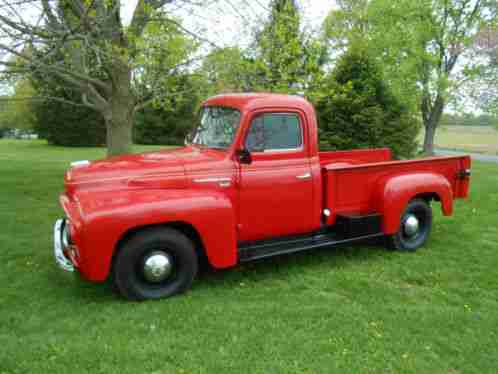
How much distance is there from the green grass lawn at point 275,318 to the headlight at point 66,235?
52cm

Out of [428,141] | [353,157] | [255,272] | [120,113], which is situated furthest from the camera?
[428,141]

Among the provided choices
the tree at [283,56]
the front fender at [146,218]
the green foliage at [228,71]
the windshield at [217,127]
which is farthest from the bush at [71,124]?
the front fender at [146,218]

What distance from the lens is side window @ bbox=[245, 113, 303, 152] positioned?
4414 millimetres

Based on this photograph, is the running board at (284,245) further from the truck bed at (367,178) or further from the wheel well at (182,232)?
the wheel well at (182,232)

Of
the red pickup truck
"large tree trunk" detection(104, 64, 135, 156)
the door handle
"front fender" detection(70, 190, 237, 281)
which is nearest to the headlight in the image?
the red pickup truck

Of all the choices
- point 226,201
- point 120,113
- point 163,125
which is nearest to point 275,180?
point 226,201

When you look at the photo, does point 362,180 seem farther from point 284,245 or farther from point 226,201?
point 226,201

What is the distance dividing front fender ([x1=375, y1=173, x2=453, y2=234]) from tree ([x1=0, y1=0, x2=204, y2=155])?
4398 millimetres

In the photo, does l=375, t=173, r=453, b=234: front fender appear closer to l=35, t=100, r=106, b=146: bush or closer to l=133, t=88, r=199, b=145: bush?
l=133, t=88, r=199, b=145: bush

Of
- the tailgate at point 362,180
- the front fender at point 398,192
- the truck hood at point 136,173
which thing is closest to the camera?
the truck hood at point 136,173

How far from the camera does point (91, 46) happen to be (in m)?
6.17

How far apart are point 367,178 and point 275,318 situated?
2.28 metres

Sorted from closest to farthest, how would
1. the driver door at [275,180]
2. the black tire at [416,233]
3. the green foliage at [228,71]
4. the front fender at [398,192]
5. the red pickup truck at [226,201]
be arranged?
the red pickup truck at [226,201] < the driver door at [275,180] < the front fender at [398,192] < the black tire at [416,233] < the green foliage at [228,71]

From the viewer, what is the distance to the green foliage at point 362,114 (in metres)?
14.3
